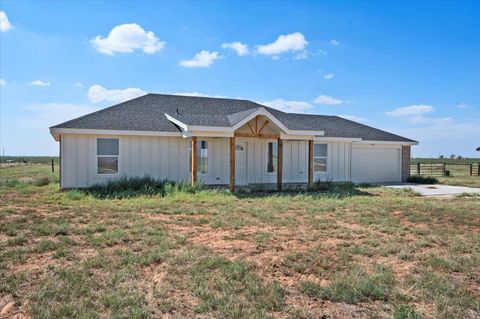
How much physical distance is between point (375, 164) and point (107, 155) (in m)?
14.3

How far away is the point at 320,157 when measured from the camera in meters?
19.3

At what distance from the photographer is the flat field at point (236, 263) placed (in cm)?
425

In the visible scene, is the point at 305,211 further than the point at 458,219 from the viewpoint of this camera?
Yes

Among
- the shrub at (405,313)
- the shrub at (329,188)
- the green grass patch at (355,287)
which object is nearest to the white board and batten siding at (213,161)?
the shrub at (329,188)

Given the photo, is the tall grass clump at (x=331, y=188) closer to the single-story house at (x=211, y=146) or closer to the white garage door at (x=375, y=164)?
the single-story house at (x=211, y=146)

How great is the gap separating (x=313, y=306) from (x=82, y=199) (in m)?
9.89

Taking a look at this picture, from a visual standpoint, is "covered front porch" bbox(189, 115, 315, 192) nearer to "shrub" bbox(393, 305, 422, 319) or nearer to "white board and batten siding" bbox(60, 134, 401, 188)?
"white board and batten siding" bbox(60, 134, 401, 188)

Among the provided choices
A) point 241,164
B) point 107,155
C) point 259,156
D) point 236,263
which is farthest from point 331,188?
point 236,263

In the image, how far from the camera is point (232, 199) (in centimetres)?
1260

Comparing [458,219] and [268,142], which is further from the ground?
[268,142]

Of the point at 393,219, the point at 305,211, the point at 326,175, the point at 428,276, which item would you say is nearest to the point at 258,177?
the point at 326,175

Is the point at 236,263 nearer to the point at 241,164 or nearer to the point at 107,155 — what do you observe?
the point at 107,155

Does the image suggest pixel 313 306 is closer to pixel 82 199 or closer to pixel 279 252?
pixel 279 252

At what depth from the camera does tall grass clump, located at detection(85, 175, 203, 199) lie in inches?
525
